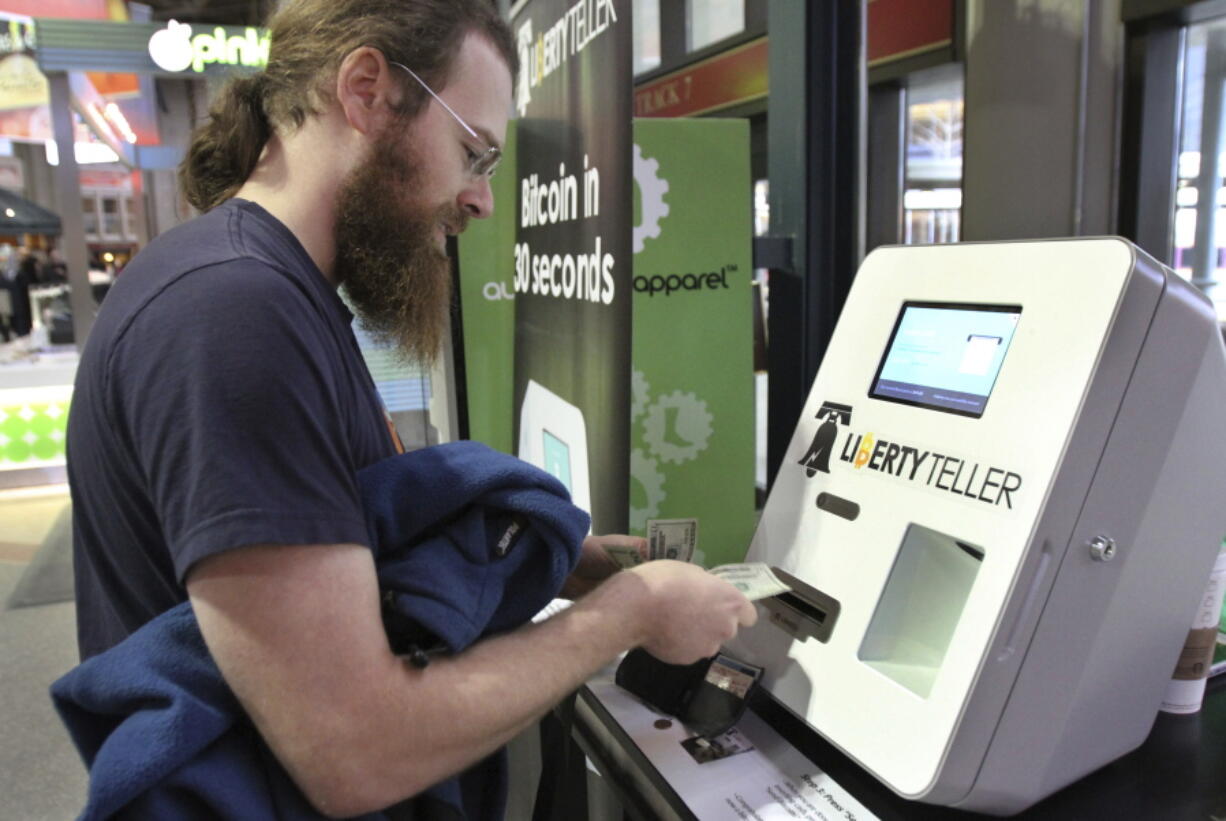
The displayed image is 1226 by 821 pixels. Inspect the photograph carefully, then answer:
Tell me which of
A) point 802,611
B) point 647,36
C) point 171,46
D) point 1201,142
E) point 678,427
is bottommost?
point 802,611

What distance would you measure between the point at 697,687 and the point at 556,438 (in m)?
0.78

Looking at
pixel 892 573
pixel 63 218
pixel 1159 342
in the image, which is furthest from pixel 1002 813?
pixel 63 218

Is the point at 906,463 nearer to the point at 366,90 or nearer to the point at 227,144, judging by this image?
the point at 366,90

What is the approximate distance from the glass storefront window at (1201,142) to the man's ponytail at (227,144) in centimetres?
270

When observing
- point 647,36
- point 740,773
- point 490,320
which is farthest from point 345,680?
point 647,36

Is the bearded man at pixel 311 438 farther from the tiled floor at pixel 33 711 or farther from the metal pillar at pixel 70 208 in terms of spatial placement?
the metal pillar at pixel 70 208

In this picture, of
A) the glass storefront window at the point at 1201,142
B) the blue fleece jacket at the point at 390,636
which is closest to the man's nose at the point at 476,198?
the blue fleece jacket at the point at 390,636

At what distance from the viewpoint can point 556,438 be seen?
173 cm

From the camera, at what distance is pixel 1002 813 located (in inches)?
32.9

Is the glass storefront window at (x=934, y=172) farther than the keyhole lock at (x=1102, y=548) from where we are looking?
Yes

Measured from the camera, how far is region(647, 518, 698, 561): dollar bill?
1146 mm

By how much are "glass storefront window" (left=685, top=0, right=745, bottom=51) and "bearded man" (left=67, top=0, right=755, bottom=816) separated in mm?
4474

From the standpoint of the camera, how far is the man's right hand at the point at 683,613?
88cm

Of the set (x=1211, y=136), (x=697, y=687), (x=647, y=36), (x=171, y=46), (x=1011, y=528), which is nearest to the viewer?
(x=1011, y=528)
